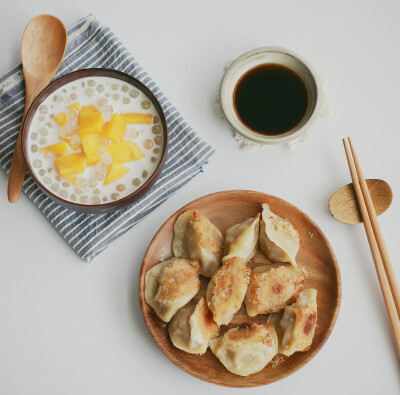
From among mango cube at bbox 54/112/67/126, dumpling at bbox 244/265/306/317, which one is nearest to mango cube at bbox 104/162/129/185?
mango cube at bbox 54/112/67/126

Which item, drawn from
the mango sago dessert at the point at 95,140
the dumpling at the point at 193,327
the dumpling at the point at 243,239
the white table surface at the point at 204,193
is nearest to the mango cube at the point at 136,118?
the mango sago dessert at the point at 95,140

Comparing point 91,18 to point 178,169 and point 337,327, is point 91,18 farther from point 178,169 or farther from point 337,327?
point 337,327

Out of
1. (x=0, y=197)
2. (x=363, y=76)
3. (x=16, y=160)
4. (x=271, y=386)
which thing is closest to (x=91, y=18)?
(x=16, y=160)

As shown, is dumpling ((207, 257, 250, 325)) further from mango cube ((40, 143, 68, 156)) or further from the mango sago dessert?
mango cube ((40, 143, 68, 156))

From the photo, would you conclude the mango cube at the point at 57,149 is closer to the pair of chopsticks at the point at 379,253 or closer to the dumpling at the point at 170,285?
the dumpling at the point at 170,285

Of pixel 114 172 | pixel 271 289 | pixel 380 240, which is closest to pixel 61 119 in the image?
pixel 114 172
